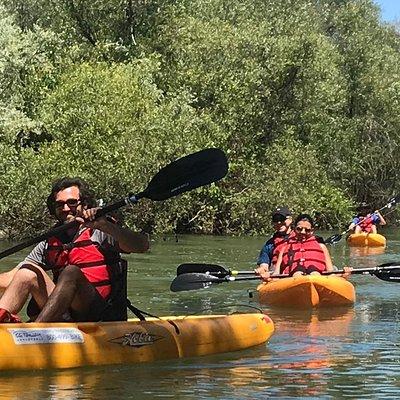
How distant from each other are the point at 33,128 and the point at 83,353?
1502cm

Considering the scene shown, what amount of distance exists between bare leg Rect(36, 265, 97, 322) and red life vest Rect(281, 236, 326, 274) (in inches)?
169

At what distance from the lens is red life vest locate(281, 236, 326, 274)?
10.1 metres

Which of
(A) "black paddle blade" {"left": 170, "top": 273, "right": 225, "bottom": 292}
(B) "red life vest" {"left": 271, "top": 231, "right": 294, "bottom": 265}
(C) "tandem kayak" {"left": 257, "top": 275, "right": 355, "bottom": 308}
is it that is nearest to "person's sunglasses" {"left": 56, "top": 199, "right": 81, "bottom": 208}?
(A) "black paddle blade" {"left": 170, "top": 273, "right": 225, "bottom": 292}

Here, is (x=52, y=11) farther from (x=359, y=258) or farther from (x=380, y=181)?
(x=359, y=258)

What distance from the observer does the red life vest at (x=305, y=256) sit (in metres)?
10.1

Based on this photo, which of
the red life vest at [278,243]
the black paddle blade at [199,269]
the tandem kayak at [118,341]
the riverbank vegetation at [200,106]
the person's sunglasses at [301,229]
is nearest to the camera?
the tandem kayak at [118,341]

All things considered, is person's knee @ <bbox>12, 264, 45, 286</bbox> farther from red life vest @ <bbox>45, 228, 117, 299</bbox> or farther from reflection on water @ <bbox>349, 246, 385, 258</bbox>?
reflection on water @ <bbox>349, 246, 385, 258</bbox>

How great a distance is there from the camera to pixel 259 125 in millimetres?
26281

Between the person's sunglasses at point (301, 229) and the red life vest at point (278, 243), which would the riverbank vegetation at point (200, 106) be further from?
the person's sunglasses at point (301, 229)

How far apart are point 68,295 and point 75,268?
6.4 inches

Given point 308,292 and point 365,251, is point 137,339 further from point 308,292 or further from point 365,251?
point 365,251

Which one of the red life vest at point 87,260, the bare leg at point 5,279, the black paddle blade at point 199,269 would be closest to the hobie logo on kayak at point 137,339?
the red life vest at point 87,260

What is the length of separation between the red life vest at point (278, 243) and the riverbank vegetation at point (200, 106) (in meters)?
9.12

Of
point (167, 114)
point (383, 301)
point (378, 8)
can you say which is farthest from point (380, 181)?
point (383, 301)
